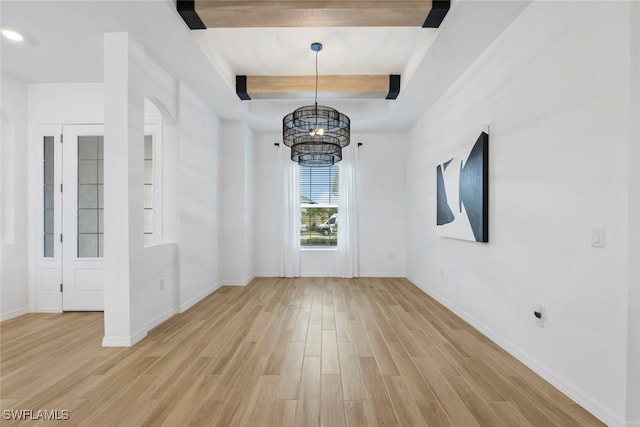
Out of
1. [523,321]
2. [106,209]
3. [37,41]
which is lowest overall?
[523,321]

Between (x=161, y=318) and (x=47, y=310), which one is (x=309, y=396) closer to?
(x=161, y=318)

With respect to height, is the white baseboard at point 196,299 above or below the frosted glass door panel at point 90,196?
below

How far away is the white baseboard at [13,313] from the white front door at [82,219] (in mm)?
443

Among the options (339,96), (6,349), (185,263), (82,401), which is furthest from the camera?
(339,96)

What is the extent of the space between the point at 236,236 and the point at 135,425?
397cm

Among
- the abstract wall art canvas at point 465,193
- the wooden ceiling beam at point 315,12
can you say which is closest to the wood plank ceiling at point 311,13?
the wooden ceiling beam at point 315,12

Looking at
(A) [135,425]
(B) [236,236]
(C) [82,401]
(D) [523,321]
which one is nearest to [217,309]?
(B) [236,236]

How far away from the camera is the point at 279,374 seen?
2436mm

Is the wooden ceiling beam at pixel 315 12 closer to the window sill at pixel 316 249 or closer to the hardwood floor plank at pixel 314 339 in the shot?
the hardwood floor plank at pixel 314 339

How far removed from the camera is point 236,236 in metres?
5.70

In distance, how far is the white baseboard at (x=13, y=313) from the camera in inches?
148

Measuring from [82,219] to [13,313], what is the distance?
135 cm

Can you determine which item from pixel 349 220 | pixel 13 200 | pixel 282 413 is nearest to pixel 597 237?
pixel 282 413

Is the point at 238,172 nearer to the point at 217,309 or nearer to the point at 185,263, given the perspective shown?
the point at 185,263
